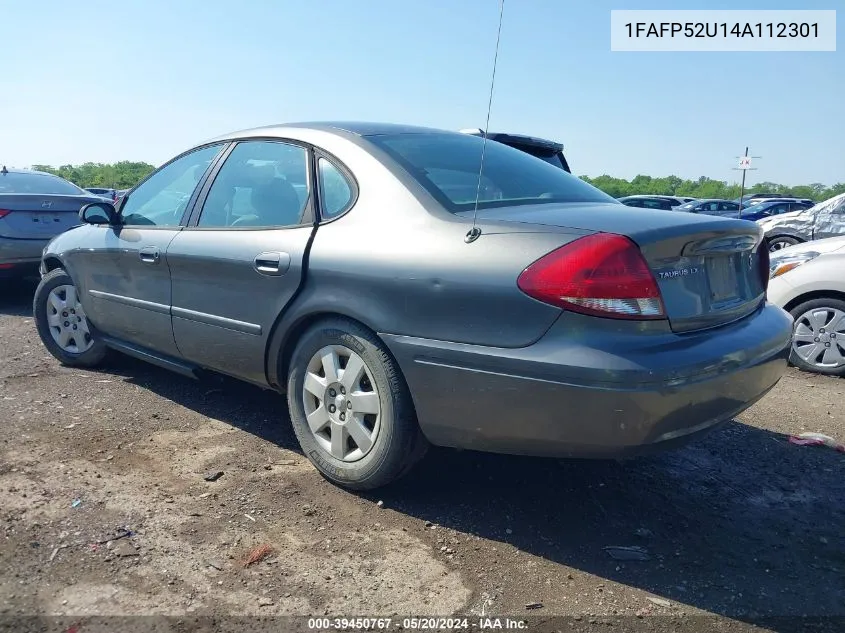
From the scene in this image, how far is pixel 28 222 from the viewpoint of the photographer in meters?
7.04

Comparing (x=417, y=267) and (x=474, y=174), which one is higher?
(x=474, y=174)

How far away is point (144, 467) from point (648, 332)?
7.79ft

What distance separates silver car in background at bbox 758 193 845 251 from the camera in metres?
11.2

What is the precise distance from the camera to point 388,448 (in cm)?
289

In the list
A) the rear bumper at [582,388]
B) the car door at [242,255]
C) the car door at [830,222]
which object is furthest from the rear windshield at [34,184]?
the car door at [830,222]

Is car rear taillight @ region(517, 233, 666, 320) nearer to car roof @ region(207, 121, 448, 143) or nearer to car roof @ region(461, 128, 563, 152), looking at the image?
car roof @ region(207, 121, 448, 143)

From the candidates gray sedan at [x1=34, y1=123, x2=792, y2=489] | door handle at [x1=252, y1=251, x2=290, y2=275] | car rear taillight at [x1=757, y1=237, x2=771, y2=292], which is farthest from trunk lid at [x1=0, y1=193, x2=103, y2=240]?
car rear taillight at [x1=757, y1=237, x2=771, y2=292]

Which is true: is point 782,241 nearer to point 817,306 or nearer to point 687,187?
point 817,306

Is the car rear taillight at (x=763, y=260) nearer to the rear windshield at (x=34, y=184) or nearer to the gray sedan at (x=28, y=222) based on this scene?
the gray sedan at (x=28, y=222)

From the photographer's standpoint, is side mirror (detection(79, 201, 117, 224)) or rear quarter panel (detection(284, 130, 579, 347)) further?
side mirror (detection(79, 201, 117, 224))

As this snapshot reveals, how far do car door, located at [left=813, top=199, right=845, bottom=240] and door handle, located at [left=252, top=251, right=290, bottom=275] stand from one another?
10601 mm

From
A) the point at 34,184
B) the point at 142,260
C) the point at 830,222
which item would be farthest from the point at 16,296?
the point at 830,222

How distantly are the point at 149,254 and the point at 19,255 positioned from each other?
3.83m

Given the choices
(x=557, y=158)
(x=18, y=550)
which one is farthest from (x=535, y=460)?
(x=557, y=158)
